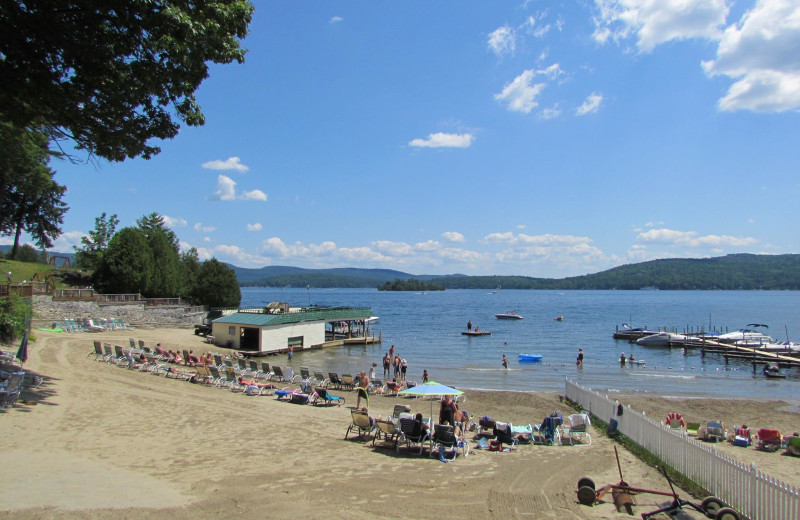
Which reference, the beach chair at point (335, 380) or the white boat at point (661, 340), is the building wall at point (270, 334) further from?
the white boat at point (661, 340)

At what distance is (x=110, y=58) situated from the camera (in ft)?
30.5

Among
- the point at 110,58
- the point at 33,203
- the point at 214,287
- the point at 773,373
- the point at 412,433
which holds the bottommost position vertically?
the point at 773,373

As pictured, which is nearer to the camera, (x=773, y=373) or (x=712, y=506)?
(x=712, y=506)

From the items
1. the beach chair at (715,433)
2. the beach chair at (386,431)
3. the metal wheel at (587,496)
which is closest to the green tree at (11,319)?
the beach chair at (386,431)

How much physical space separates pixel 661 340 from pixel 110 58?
5785 cm

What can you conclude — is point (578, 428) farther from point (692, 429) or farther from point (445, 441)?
point (445, 441)

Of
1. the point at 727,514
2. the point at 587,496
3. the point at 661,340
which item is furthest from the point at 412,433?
the point at 661,340

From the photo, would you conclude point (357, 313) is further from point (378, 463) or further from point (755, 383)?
point (378, 463)

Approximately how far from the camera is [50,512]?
22.1 feet

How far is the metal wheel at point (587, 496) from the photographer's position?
27.5 feet

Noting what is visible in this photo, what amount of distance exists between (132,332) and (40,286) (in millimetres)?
9511

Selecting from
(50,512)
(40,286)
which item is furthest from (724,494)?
(40,286)

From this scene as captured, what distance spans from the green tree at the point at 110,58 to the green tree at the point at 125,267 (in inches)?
1795

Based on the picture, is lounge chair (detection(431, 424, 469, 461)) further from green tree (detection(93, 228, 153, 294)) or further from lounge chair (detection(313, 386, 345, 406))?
green tree (detection(93, 228, 153, 294))
